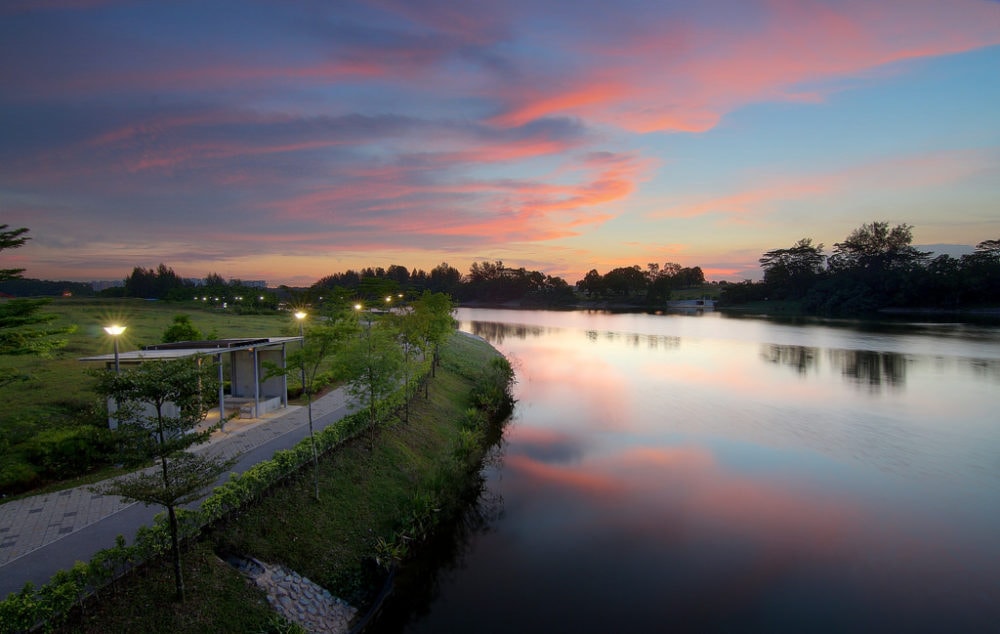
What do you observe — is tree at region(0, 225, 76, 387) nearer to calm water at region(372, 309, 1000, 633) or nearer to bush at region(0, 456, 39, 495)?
bush at region(0, 456, 39, 495)

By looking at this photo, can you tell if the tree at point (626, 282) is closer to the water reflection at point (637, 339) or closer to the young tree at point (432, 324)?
the water reflection at point (637, 339)

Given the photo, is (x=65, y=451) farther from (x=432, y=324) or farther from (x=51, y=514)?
(x=432, y=324)

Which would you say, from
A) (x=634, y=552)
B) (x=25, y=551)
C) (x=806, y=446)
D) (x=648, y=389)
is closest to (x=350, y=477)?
(x=25, y=551)

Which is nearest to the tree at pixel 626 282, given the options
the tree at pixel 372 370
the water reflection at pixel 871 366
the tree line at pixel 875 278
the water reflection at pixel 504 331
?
the tree line at pixel 875 278

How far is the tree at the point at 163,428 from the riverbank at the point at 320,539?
19.2 inches

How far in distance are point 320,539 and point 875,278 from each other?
377ft

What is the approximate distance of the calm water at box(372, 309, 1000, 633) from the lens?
11.8 m

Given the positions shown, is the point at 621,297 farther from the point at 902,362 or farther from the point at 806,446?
the point at 806,446

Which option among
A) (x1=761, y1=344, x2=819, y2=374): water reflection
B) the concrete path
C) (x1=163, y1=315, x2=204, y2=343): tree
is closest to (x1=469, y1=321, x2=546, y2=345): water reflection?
(x1=761, y1=344, x2=819, y2=374): water reflection

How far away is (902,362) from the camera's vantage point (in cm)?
4269

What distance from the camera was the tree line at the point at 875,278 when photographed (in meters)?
88.3

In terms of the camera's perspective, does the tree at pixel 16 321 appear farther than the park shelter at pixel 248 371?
No

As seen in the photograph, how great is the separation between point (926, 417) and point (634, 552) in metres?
23.1

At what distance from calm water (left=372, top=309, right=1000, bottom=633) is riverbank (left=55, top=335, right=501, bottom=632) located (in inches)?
50.6
